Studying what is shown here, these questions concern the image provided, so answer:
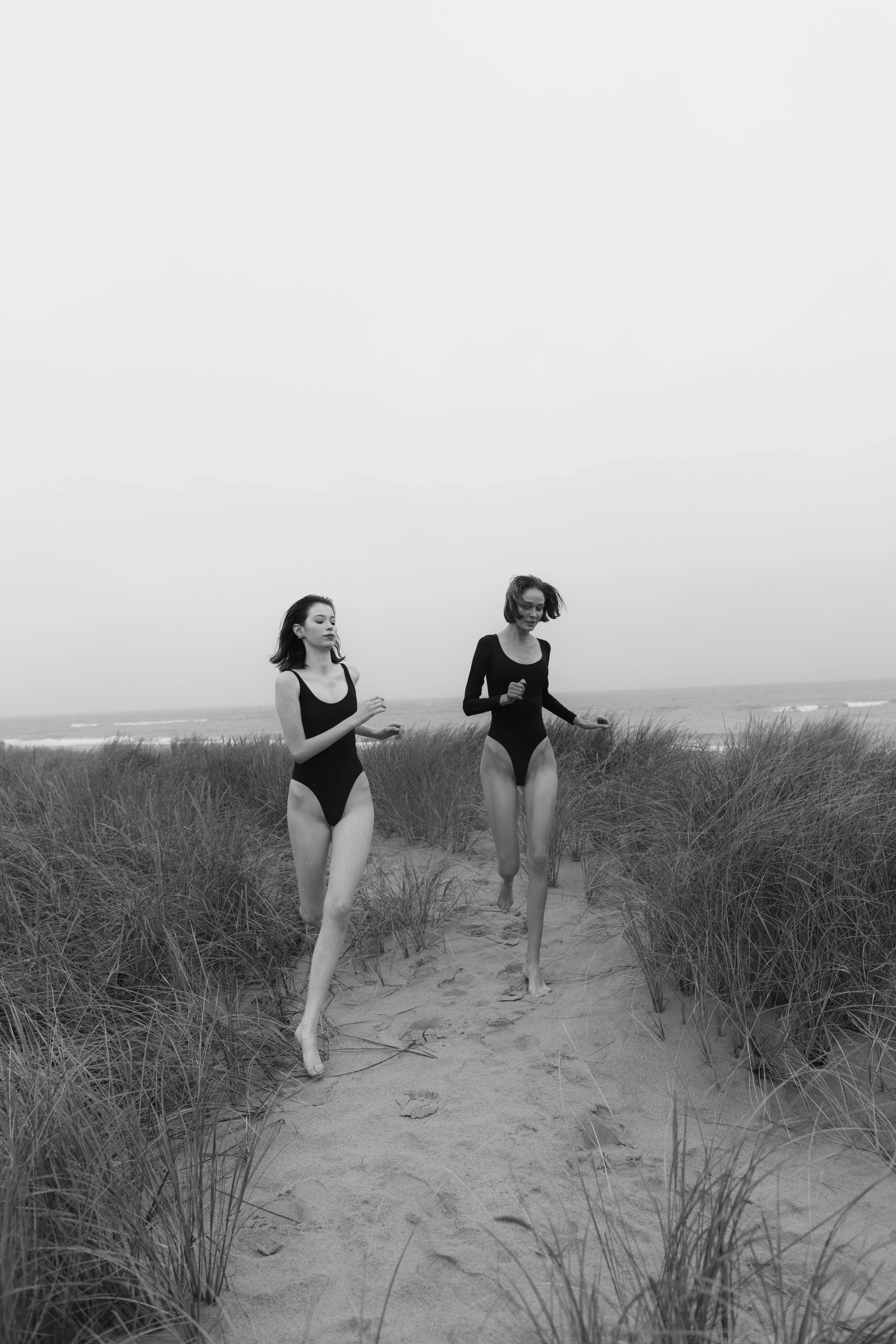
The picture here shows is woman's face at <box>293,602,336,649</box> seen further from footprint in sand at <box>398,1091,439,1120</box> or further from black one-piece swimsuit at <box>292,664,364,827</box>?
footprint in sand at <box>398,1091,439,1120</box>

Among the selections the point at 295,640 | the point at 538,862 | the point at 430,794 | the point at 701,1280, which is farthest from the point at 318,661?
the point at 701,1280

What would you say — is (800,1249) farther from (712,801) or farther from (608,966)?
(712,801)

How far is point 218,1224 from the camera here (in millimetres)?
2477

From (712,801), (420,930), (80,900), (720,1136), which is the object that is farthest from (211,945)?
(712,801)

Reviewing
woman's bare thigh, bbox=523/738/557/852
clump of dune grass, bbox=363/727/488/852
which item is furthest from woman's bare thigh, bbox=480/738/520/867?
clump of dune grass, bbox=363/727/488/852

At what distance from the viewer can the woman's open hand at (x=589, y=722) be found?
5109 millimetres

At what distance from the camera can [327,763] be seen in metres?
4.06

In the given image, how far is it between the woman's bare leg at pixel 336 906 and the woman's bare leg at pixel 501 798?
996 mm

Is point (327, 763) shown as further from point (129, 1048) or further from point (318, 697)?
point (129, 1048)

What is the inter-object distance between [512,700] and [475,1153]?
239 cm

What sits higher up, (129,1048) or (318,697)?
(318,697)

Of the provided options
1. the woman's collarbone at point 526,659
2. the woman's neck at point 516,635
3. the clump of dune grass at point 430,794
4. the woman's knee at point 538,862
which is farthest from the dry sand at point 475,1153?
the clump of dune grass at point 430,794

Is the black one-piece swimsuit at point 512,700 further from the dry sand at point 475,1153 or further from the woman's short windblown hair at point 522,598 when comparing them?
the dry sand at point 475,1153

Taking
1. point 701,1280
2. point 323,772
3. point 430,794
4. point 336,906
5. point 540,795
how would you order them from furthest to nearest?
point 430,794 → point 540,795 → point 323,772 → point 336,906 → point 701,1280
